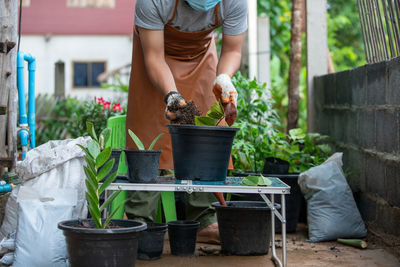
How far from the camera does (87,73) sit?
53.2 ft

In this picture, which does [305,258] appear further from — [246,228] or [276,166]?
[276,166]

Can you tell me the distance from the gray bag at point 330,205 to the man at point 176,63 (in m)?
0.69

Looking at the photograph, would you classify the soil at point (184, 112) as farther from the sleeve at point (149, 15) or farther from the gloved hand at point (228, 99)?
the sleeve at point (149, 15)

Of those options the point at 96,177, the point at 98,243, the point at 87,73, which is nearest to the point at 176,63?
the point at 96,177

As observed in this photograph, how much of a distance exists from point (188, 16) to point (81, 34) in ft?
44.3

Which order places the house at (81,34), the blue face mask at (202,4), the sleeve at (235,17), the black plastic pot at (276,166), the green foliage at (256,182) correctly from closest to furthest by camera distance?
the green foliage at (256,182) < the blue face mask at (202,4) < the sleeve at (235,17) < the black plastic pot at (276,166) < the house at (81,34)

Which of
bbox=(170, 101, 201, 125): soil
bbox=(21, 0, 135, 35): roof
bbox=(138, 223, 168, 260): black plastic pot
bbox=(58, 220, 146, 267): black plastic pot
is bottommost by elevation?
bbox=(138, 223, 168, 260): black plastic pot

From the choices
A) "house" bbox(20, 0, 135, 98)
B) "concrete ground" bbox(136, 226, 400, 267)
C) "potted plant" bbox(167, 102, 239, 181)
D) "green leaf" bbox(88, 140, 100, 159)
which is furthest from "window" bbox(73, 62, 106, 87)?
"green leaf" bbox(88, 140, 100, 159)

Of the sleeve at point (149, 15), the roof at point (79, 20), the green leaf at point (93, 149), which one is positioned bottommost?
the green leaf at point (93, 149)

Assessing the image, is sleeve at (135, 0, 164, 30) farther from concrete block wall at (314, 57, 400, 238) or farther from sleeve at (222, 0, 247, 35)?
concrete block wall at (314, 57, 400, 238)

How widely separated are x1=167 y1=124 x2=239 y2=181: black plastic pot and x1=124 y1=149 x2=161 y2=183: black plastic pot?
5.8 inches

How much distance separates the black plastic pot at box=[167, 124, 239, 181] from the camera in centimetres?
263

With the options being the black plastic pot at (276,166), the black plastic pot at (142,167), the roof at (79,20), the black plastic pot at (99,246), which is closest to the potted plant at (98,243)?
the black plastic pot at (99,246)

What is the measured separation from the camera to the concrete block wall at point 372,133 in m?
3.36
